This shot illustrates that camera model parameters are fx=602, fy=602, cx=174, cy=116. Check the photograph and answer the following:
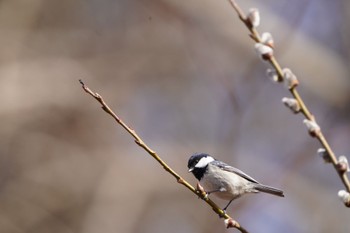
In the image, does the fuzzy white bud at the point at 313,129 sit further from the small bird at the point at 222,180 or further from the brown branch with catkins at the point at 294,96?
the small bird at the point at 222,180

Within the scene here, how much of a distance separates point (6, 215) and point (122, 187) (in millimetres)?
1078

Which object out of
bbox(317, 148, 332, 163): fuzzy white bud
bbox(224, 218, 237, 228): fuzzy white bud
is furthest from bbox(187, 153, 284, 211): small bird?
bbox(317, 148, 332, 163): fuzzy white bud

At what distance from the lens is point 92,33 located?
245 inches

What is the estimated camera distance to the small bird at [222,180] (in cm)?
221

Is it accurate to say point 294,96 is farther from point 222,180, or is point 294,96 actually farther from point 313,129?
point 222,180

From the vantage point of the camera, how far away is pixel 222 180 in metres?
2.23

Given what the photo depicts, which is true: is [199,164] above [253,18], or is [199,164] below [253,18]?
below

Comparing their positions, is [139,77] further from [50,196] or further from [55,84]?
[50,196]

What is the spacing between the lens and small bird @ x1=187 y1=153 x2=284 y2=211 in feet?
7.26

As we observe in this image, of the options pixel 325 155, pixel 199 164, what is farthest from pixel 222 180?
pixel 325 155

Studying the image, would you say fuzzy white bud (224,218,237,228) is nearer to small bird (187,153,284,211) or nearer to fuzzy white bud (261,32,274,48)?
fuzzy white bud (261,32,274,48)

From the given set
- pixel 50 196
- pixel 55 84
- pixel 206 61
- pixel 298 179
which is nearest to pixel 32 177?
pixel 50 196

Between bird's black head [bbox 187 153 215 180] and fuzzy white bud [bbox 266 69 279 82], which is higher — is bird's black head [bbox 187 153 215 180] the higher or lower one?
the lower one

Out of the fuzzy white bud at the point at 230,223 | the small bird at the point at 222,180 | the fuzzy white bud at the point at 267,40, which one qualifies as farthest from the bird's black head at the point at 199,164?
the fuzzy white bud at the point at 267,40
